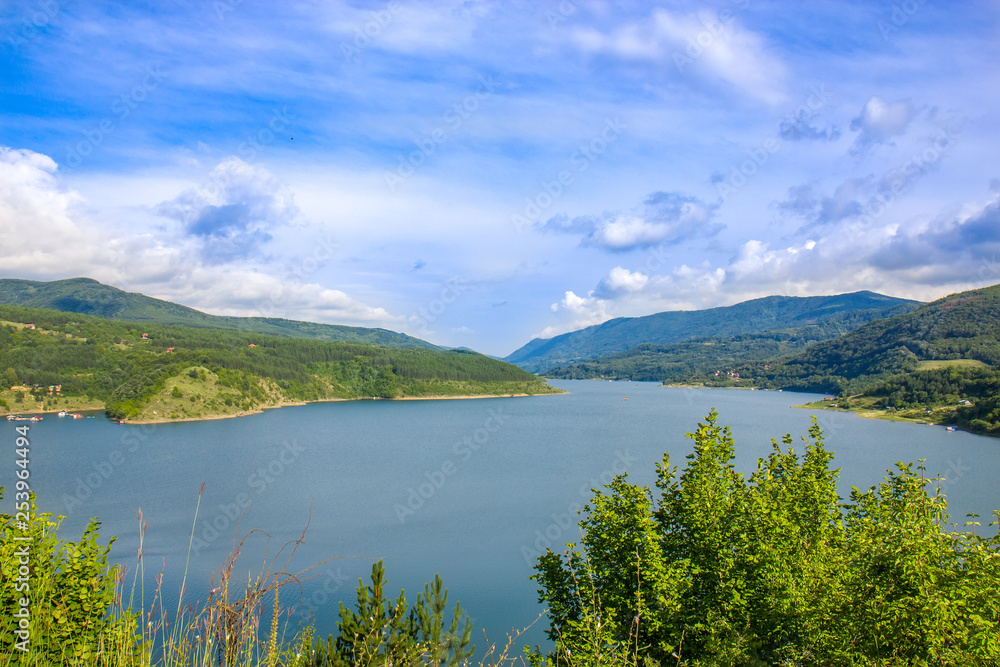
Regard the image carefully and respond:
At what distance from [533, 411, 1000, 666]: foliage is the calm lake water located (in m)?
5.28

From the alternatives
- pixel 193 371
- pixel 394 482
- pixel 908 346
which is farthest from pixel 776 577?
pixel 908 346

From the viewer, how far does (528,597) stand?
77.8 feet

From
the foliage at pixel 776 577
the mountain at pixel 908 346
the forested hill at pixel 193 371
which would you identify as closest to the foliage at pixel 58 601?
the foliage at pixel 776 577

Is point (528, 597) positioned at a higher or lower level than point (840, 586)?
lower

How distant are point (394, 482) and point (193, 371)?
70303mm

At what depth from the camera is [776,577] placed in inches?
371

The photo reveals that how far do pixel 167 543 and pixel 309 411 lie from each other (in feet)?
263

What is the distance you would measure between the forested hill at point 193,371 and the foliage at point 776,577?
301 ft

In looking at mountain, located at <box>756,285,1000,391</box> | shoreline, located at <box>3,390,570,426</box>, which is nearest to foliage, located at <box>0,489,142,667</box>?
shoreline, located at <box>3,390,570,426</box>

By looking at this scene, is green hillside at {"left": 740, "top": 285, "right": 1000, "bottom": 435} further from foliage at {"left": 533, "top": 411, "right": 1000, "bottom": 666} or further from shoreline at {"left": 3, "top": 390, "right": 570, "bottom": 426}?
foliage at {"left": 533, "top": 411, "right": 1000, "bottom": 666}

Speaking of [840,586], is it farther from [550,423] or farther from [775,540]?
[550,423]

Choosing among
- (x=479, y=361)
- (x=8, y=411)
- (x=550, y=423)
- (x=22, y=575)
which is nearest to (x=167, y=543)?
(x=22, y=575)

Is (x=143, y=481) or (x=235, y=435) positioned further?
(x=235, y=435)

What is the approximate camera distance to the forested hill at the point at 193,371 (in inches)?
3691
